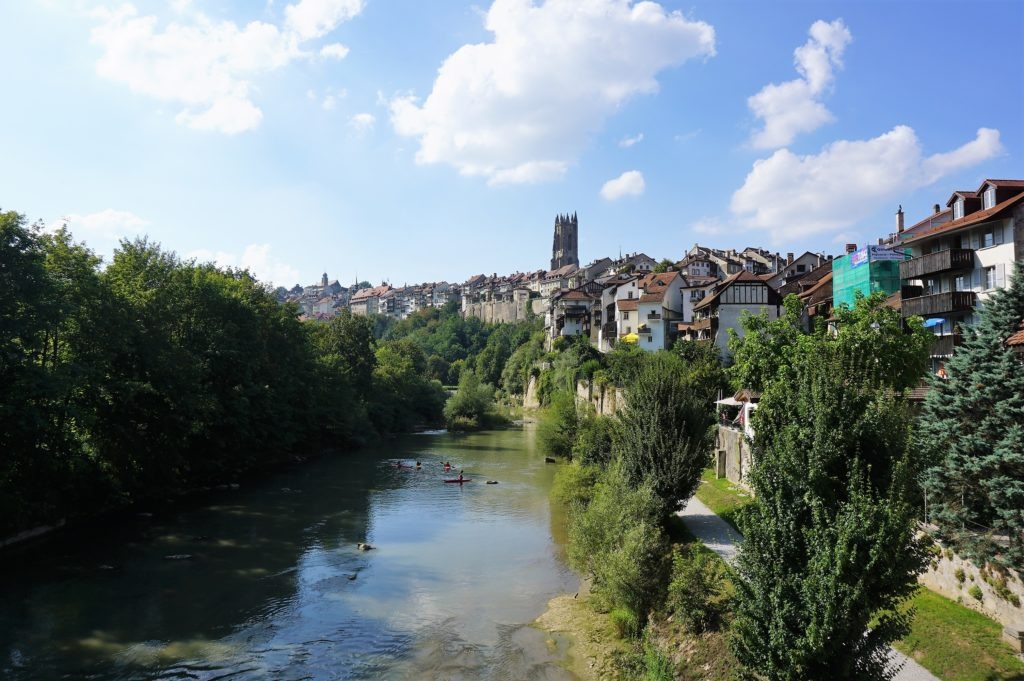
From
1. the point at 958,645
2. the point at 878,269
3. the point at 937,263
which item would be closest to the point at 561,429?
the point at 878,269

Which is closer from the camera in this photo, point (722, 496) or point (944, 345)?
point (722, 496)

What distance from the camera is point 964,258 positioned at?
111 feet

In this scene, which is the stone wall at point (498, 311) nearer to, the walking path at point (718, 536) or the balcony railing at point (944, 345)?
the balcony railing at point (944, 345)

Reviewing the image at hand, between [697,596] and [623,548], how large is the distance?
2518mm

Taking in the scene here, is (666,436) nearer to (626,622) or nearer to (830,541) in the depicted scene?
(626,622)

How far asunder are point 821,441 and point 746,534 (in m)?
1.97

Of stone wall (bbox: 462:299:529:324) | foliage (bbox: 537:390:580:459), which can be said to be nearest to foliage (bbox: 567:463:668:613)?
foliage (bbox: 537:390:580:459)

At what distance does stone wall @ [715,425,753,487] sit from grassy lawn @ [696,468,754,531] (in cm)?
45

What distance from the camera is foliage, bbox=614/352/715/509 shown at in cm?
2486

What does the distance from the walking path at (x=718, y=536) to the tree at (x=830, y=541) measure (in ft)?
7.72

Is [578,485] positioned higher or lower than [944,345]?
lower

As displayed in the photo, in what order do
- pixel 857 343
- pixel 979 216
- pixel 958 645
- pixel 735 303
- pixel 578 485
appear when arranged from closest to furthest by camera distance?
pixel 958 645, pixel 857 343, pixel 578 485, pixel 979 216, pixel 735 303

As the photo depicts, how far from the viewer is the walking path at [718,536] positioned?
13.2 meters

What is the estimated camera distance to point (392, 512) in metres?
36.4
